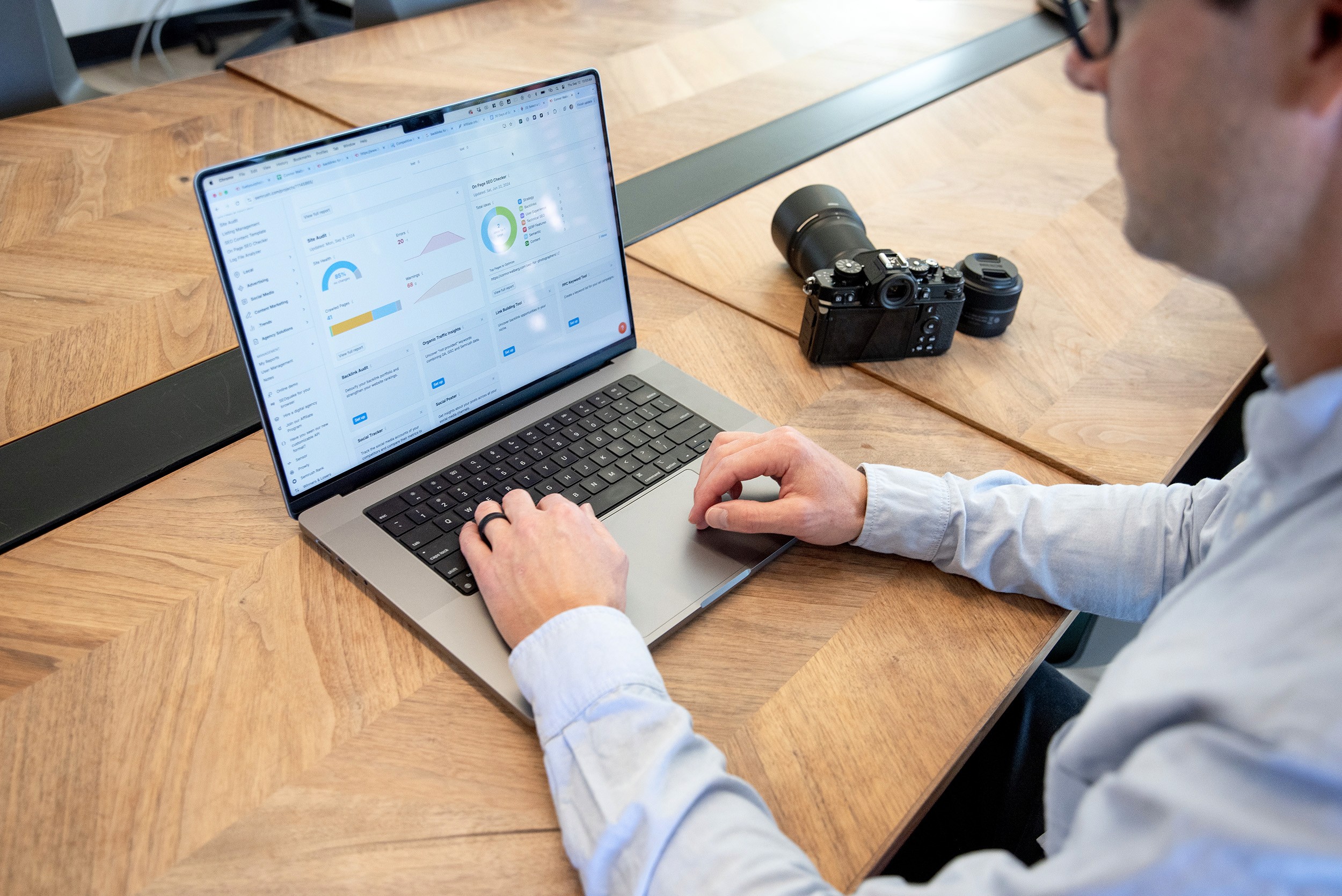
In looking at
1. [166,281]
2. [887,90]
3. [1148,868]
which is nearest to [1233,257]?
[1148,868]

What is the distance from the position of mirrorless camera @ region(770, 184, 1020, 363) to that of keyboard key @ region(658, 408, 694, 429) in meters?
0.21

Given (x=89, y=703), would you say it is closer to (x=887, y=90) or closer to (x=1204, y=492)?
(x=1204, y=492)

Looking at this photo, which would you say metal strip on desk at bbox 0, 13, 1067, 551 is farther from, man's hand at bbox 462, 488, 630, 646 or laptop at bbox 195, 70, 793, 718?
man's hand at bbox 462, 488, 630, 646

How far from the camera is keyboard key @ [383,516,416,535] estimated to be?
73 cm

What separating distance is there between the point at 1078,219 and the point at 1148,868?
1.14m

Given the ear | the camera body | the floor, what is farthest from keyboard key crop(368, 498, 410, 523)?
the floor

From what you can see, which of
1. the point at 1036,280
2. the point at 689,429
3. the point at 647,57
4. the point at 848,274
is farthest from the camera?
A: the point at 647,57

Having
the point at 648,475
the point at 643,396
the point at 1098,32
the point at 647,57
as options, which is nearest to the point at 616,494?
the point at 648,475

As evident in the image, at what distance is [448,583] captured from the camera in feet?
2.29

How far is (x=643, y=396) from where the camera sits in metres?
0.90

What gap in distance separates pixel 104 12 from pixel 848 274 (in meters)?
3.70

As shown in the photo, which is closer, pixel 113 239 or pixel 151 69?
pixel 113 239

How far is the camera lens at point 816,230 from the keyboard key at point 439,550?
0.57 m

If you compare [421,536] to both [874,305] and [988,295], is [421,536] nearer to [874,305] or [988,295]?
[874,305]
